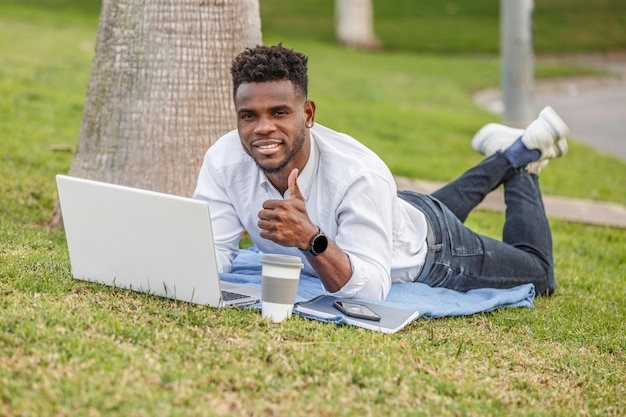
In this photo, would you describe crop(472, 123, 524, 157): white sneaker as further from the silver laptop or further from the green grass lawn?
the silver laptop

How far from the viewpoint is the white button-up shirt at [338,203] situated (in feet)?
13.8

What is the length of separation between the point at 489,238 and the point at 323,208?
1212mm

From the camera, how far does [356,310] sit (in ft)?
13.7

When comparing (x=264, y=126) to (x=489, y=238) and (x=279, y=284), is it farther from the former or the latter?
(x=489, y=238)

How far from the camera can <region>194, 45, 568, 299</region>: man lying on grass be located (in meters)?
4.09

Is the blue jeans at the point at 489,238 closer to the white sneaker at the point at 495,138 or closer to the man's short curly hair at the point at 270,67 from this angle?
the white sneaker at the point at 495,138

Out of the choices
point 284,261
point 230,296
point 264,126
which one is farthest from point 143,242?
point 264,126

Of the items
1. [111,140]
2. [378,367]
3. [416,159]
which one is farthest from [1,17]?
[378,367]

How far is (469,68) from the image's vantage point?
20.2 metres

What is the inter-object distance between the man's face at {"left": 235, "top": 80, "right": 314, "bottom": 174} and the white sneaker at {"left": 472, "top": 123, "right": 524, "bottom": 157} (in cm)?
201

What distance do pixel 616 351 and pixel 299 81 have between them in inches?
73.9

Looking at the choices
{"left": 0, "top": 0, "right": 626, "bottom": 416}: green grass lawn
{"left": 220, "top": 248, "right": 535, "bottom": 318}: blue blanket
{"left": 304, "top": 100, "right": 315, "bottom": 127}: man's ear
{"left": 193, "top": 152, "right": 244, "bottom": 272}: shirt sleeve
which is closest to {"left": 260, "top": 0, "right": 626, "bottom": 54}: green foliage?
{"left": 0, "top": 0, "right": 626, "bottom": 416}: green grass lawn

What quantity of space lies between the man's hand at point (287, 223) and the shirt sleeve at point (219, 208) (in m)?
0.70

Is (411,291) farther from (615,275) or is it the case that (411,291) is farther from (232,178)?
(615,275)
